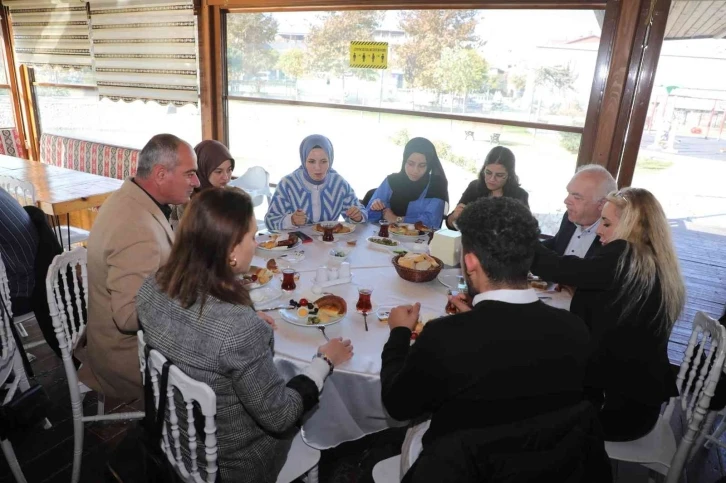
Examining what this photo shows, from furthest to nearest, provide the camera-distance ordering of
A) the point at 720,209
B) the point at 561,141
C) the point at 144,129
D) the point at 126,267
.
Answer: the point at 144,129
the point at 720,209
the point at 561,141
the point at 126,267

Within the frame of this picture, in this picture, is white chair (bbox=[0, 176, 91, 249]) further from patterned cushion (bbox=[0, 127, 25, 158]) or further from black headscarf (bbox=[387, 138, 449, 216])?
patterned cushion (bbox=[0, 127, 25, 158])

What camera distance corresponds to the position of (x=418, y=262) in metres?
2.13

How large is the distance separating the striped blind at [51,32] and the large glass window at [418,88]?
2.23 meters

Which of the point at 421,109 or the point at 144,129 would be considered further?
the point at 144,129

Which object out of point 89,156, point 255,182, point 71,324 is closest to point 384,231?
point 71,324

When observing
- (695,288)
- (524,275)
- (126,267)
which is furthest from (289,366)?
(695,288)

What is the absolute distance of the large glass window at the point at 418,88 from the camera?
134 inches

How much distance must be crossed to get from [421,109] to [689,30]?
1.92 meters

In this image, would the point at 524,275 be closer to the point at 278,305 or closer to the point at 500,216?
the point at 500,216

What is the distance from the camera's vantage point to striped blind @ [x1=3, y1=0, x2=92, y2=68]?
18.0 ft

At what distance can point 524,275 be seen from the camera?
1148 millimetres

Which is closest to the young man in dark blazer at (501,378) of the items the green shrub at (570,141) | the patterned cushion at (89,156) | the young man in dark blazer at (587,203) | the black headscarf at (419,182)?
the young man in dark blazer at (587,203)

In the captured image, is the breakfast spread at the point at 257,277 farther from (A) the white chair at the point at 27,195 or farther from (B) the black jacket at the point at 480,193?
Result: (A) the white chair at the point at 27,195

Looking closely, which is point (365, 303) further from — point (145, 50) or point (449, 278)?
point (145, 50)
